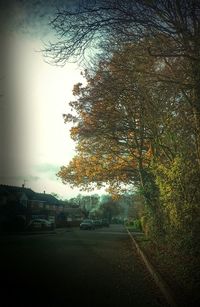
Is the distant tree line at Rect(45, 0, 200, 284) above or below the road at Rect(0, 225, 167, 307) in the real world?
above

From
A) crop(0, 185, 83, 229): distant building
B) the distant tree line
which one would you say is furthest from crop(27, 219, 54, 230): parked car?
the distant tree line

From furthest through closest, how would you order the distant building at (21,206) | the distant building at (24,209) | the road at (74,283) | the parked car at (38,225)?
1. the parked car at (38,225)
2. the distant building at (21,206)
3. the distant building at (24,209)
4. the road at (74,283)

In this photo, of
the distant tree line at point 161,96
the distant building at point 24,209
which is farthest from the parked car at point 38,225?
the distant tree line at point 161,96

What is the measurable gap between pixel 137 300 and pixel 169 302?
728mm

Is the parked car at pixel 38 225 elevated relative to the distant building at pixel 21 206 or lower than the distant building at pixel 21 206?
lower

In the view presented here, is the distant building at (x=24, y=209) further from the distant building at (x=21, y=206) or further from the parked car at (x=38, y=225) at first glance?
the parked car at (x=38, y=225)

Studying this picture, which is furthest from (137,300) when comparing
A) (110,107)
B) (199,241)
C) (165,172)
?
(110,107)

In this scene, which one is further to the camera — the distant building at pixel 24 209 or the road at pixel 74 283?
the distant building at pixel 24 209

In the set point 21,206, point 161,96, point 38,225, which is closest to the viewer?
point 161,96

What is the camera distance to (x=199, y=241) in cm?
1029

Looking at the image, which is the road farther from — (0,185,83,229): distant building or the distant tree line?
(0,185,83,229): distant building

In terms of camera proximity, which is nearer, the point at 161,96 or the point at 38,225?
the point at 161,96

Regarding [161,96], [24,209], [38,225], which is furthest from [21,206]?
[161,96]

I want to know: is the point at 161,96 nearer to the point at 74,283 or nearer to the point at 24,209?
the point at 74,283
